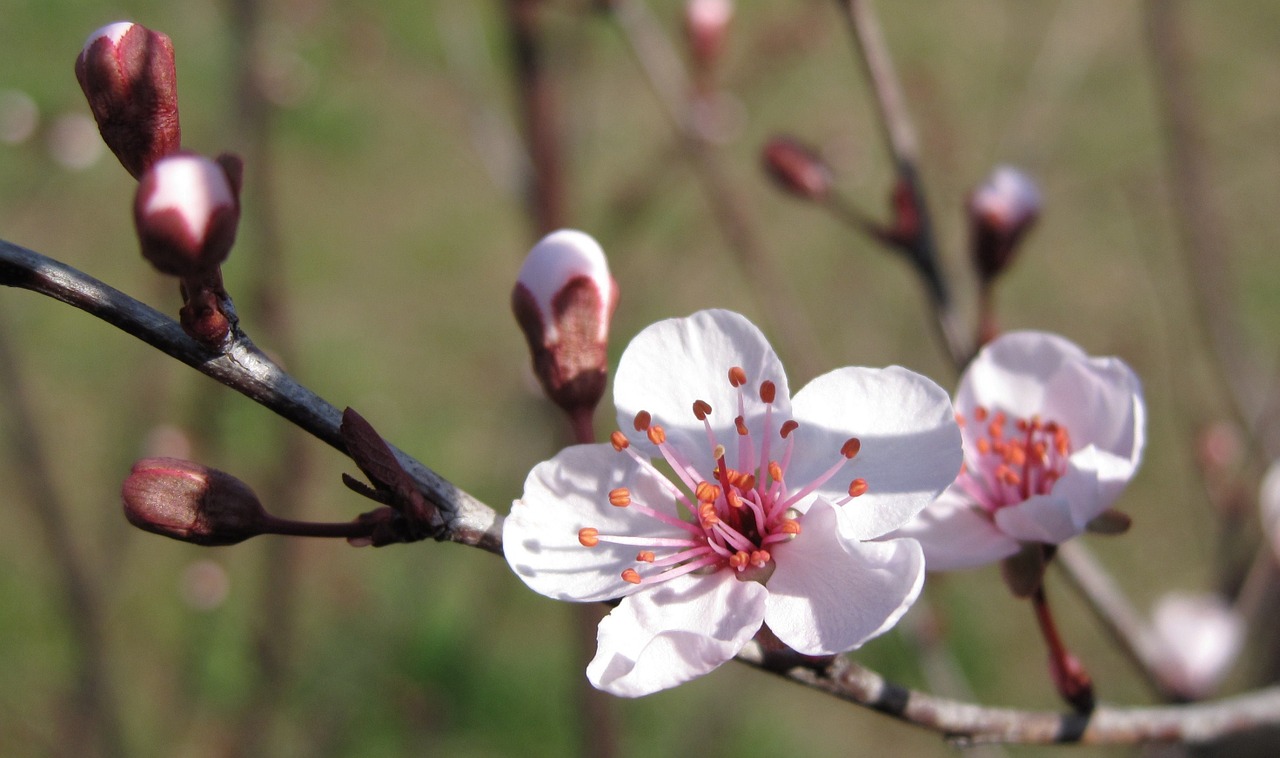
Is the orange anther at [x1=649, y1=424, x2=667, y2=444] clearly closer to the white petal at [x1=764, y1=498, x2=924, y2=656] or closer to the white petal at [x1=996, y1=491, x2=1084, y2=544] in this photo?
the white petal at [x1=764, y1=498, x2=924, y2=656]

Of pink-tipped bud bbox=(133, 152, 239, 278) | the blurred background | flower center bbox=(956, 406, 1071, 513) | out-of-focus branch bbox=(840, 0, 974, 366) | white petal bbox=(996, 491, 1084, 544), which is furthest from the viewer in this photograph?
the blurred background

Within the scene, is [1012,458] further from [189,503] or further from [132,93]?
[132,93]

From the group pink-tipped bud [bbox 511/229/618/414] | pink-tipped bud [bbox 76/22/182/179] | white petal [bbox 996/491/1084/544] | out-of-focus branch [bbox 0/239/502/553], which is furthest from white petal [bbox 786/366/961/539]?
pink-tipped bud [bbox 76/22/182/179]

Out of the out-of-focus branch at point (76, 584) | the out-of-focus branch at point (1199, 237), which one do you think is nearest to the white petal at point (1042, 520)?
the out-of-focus branch at point (1199, 237)

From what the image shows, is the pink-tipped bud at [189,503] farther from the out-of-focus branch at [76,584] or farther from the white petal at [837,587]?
the out-of-focus branch at [76,584]

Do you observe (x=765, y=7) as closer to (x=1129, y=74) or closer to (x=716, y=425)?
(x=1129, y=74)

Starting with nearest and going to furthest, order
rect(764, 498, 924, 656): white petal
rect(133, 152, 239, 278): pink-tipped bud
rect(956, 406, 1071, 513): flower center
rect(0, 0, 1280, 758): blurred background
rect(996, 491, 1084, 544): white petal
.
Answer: rect(133, 152, 239, 278): pink-tipped bud → rect(764, 498, 924, 656): white petal → rect(996, 491, 1084, 544): white petal → rect(956, 406, 1071, 513): flower center → rect(0, 0, 1280, 758): blurred background

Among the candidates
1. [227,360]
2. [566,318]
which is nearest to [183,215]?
[227,360]
